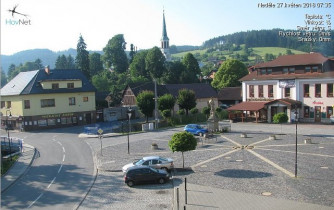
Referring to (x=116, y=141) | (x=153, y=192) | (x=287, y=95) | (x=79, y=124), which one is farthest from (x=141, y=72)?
(x=153, y=192)

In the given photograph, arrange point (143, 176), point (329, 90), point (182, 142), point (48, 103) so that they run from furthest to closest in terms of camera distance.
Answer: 1. point (48, 103)
2. point (329, 90)
3. point (182, 142)
4. point (143, 176)

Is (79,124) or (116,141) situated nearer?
(116,141)

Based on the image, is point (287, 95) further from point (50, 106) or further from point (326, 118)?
point (50, 106)

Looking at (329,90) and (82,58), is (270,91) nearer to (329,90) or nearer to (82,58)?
(329,90)

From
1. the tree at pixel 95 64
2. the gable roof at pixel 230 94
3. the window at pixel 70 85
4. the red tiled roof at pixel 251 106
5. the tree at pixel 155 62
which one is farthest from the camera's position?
the tree at pixel 95 64

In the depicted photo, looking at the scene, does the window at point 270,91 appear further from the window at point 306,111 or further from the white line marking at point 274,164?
the white line marking at point 274,164

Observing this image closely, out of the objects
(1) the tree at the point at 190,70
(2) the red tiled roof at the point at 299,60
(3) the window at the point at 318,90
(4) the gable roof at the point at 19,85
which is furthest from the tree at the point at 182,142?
(1) the tree at the point at 190,70

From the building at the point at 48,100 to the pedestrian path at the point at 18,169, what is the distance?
1763 cm

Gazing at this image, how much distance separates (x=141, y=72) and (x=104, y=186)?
82.0 meters

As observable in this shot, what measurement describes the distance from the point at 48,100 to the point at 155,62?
4576 cm

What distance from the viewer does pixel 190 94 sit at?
5991cm

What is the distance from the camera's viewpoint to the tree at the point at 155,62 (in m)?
98.8

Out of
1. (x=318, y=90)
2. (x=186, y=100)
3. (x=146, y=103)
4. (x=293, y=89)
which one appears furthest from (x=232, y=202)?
(x=186, y=100)

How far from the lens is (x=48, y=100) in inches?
2292
